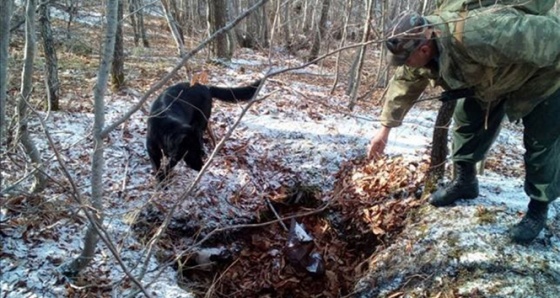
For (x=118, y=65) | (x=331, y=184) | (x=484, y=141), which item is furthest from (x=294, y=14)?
(x=484, y=141)

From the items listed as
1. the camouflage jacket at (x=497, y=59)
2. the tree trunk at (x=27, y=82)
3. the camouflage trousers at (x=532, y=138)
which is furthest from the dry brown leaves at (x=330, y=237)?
the tree trunk at (x=27, y=82)

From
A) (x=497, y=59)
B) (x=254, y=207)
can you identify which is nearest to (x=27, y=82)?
(x=254, y=207)

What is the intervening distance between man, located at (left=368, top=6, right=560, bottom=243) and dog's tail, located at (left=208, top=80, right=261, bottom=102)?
2.36m

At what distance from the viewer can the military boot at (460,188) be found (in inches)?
124

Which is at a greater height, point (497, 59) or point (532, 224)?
point (497, 59)

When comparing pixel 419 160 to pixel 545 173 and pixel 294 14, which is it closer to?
pixel 545 173

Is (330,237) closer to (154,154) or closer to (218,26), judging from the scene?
(154,154)

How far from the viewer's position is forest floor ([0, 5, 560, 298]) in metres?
2.65

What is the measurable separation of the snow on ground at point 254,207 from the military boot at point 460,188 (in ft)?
0.28

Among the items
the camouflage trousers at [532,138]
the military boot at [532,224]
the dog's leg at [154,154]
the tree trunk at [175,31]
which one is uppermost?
the tree trunk at [175,31]

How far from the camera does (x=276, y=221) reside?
192cm

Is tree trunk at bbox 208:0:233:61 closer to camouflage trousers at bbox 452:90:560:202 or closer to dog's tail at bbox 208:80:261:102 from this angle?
dog's tail at bbox 208:80:261:102

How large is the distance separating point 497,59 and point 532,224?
1.31 m

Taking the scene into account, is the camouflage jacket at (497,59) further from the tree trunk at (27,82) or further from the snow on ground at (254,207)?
the tree trunk at (27,82)
